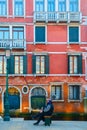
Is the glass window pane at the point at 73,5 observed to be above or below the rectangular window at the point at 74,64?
above

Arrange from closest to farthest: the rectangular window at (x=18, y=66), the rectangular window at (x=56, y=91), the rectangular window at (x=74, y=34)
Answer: the rectangular window at (x=18, y=66) < the rectangular window at (x=56, y=91) < the rectangular window at (x=74, y=34)

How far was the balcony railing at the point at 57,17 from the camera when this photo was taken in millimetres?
37562

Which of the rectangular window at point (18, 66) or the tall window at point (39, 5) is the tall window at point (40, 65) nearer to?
the rectangular window at point (18, 66)

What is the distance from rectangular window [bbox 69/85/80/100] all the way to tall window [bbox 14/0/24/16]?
8787 mm

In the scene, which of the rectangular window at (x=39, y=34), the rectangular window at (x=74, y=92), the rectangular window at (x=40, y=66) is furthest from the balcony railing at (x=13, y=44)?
the rectangular window at (x=74, y=92)

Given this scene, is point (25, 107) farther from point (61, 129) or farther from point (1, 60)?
point (61, 129)

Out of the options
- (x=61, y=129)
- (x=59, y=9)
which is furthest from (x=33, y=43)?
(x=61, y=129)

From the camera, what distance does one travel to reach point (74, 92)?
38219mm

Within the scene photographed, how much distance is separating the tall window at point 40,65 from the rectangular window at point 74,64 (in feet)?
7.36

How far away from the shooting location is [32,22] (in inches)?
1497

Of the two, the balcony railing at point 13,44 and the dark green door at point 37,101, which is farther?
the dark green door at point 37,101

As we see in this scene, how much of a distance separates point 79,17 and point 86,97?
25.7ft

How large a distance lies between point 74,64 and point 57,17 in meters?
4.85

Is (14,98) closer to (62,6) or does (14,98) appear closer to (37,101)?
(37,101)
